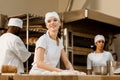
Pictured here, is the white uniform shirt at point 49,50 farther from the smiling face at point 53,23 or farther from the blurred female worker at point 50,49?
the smiling face at point 53,23

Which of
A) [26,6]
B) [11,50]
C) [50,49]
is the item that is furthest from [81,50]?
[50,49]

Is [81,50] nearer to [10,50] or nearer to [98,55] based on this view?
[98,55]

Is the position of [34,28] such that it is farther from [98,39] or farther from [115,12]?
[115,12]

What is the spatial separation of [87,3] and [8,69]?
13.3ft

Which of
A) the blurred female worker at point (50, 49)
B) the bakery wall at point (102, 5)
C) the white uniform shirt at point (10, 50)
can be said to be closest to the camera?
the blurred female worker at point (50, 49)

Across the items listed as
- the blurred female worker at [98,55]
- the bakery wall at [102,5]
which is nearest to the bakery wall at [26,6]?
the bakery wall at [102,5]

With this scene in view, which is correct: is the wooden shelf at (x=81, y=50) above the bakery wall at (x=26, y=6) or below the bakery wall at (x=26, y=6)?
below

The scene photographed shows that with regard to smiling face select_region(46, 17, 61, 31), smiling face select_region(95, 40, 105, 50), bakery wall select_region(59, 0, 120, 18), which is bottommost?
smiling face select_region(95, 40, 105, 50)

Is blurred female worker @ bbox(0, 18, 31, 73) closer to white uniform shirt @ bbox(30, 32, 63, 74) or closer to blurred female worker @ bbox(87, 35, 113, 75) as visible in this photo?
white uniform shirt @ bbox(30, 32, 63, 74)

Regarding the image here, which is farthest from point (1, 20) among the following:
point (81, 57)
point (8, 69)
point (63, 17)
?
point (8, 69)

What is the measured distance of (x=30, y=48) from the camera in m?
3.49

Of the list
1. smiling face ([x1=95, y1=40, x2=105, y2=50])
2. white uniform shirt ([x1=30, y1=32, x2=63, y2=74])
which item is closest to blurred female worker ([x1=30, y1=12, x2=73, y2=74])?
white uniform shirt ([x1=30, y1=32, x2=63, y2=74])

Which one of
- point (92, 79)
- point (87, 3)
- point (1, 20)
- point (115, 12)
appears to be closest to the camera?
point (92, 79)

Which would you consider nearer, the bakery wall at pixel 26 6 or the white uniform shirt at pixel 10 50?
the white uniform shirt at pixel 10 50
